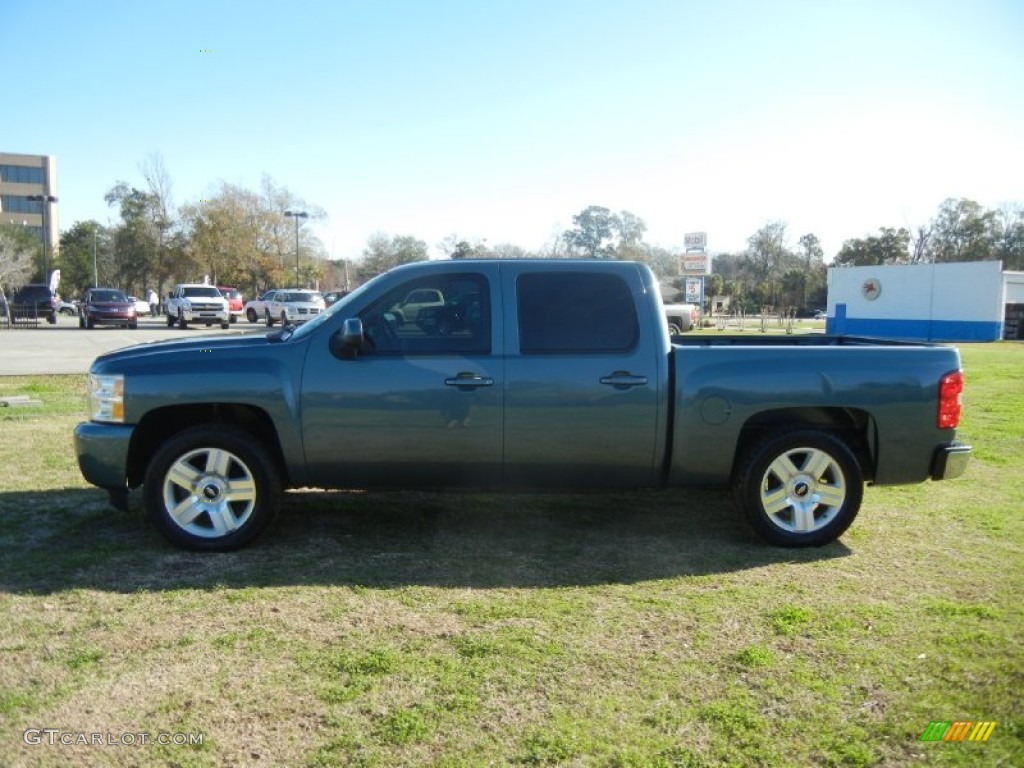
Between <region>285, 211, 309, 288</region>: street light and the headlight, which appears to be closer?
the headlight

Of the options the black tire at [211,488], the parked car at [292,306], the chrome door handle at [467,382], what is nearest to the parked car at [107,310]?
the parked car at [292,306]

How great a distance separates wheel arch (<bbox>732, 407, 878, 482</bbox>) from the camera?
199 inches

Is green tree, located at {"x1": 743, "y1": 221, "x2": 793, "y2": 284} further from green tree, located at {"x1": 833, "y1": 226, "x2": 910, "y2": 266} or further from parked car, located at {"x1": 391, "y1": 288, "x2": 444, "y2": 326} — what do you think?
parked car, located at {"x1": 391, "y1": 288, "x2": 444, "y2": 326}

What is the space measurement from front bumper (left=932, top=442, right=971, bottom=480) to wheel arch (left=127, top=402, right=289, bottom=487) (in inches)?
164

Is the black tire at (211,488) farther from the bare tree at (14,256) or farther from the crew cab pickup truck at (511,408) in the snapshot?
the bare tree at (14,256)

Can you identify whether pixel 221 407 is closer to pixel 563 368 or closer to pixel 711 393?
pixel 563 368

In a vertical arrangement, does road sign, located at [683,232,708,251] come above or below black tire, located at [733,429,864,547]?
above

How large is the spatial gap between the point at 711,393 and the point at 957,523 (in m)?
2.36

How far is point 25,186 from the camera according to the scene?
103 m

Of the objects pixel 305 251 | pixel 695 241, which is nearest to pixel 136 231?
pixel 305 251

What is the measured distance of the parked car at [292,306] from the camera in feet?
113

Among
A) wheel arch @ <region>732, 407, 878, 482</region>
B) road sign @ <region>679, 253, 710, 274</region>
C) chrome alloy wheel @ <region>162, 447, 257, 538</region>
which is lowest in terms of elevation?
chrome alloy wheel @ <region>162, 447, 257, 538</region>

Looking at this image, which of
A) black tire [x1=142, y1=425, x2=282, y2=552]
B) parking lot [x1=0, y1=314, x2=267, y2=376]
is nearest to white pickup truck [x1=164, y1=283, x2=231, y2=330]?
parking lot [x1=0, y1=314, x2=267, y2=376]

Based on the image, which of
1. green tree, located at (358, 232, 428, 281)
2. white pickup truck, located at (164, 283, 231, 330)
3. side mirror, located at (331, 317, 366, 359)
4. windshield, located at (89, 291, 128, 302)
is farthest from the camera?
green tree, located at (358, 232, 428, 281)
